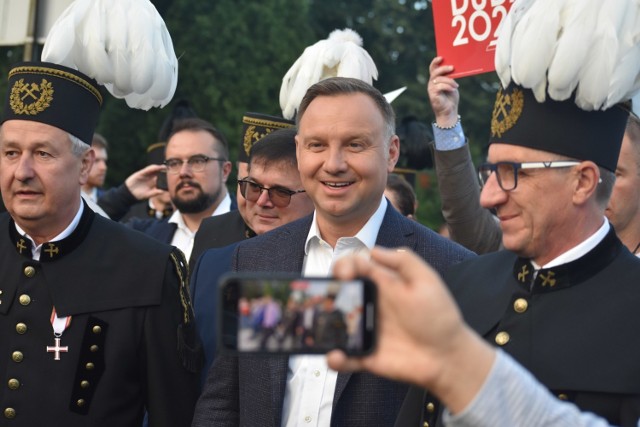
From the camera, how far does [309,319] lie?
258 centimetres

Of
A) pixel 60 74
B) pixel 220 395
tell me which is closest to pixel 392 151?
pixel 220 395

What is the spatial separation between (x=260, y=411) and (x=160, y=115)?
812 inches

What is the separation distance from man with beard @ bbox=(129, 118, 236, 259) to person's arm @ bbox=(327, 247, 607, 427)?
20.0 feet

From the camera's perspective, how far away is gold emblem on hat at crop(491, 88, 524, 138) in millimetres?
4031

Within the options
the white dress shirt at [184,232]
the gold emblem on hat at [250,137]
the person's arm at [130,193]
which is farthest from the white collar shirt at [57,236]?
the person's arm at [130,193]

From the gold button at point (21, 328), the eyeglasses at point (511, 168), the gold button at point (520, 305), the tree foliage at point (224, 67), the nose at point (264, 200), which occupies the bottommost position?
the gold button at point (21, 328)

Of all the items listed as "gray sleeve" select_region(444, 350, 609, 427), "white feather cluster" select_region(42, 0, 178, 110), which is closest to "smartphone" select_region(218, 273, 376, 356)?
"gray sleeve" select_region(444, 350, 609, 427)

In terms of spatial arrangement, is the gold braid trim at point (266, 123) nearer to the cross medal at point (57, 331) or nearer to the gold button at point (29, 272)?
the gold button at point (29, 272)

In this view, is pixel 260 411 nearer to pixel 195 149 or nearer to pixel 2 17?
pixel 2 17

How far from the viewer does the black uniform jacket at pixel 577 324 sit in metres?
3.56

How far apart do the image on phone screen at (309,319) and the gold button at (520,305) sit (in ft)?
4.61

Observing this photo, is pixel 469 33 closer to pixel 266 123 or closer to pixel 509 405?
pixel 266 123

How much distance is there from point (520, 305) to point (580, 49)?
86 centimetres

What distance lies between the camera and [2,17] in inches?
291
